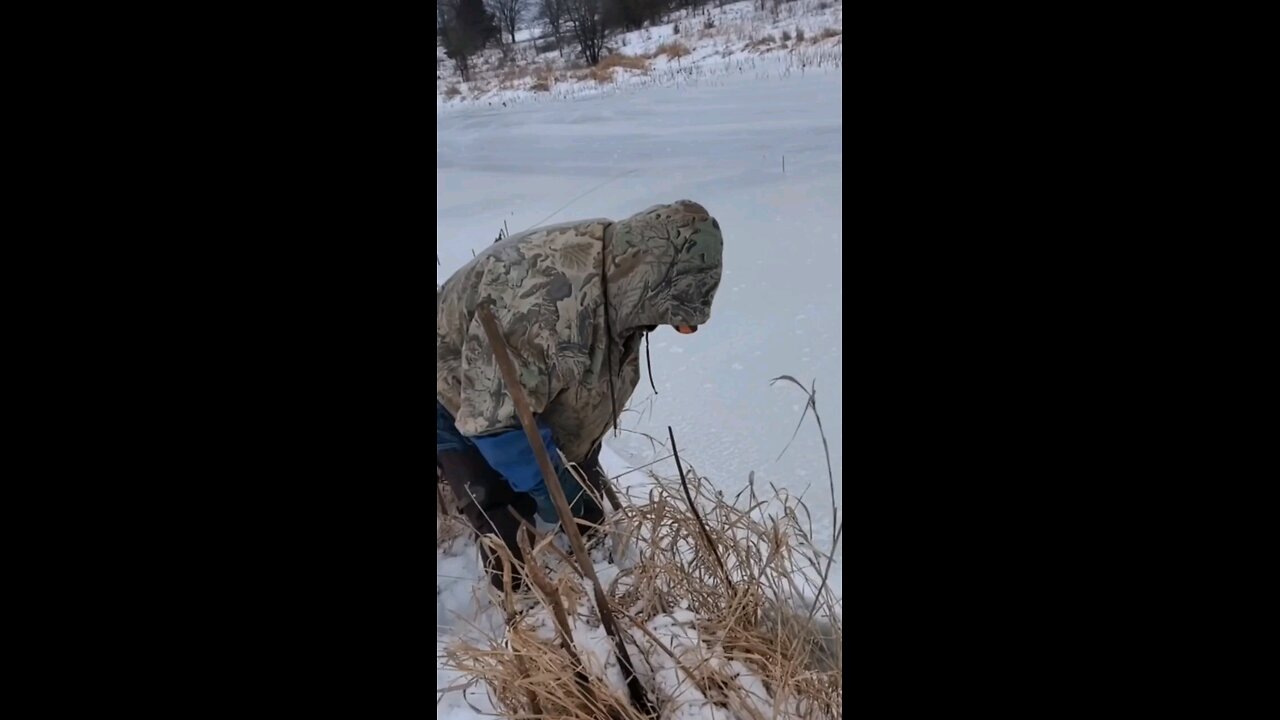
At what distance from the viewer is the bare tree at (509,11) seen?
1.11 metres

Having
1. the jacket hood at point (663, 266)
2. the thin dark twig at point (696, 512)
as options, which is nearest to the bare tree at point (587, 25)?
the jacket hood at point (663, 266)

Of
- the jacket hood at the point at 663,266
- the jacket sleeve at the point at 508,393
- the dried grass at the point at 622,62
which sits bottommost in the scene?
the jacket sleeve at the point at 508,393

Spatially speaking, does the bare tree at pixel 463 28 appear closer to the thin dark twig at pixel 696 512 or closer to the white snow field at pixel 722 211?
the white snow field at pixel 722 211

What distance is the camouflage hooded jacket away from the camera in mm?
1190

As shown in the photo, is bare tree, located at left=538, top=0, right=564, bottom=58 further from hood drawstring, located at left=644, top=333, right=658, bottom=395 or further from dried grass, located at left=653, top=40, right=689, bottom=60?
hood drawstring, located at left=644, top=333, right=658, bottom=395

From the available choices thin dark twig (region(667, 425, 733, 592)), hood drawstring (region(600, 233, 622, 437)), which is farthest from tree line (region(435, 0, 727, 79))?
thin dark twig (region(667, 425, 733, 592))

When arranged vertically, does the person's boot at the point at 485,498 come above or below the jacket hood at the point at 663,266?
below

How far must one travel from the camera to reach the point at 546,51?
113 cm

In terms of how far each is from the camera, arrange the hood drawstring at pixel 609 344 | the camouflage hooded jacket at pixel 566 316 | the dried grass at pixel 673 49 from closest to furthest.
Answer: the dried grass at pixel 673 49 → the camouflage hooded jacket at pixel 566 316 → the hood drawstring at pixel 609 344

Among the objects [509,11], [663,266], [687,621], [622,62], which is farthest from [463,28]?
[687,621]

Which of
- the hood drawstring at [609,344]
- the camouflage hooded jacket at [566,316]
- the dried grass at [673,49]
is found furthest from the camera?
the hood drawstring at [609,344]

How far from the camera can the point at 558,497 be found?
1116 mm

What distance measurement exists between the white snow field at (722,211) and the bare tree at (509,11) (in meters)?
0.09

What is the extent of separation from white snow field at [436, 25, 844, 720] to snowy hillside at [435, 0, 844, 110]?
12mm
